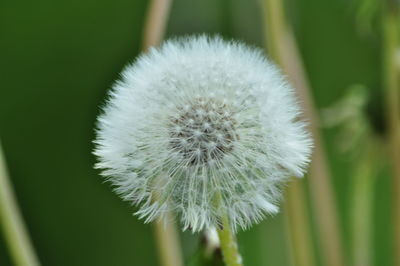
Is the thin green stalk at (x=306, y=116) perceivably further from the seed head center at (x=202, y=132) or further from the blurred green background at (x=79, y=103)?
the blurred green background at (x=79, y=103)

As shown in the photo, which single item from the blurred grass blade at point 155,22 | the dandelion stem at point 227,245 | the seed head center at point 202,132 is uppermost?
the blurred grass blade at point 155,22

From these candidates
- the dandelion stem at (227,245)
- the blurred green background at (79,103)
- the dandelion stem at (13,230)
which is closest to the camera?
the dandelion stem at (227,245)

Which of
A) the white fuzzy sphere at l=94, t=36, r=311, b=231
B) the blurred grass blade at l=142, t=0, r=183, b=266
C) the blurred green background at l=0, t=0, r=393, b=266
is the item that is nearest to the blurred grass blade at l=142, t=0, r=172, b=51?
the blurred grass blade at l=142, t=0, r=183, b=266

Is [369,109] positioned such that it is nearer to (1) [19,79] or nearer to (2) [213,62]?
(2) [213,62]

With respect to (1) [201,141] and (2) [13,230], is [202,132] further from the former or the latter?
(2) [13,230]

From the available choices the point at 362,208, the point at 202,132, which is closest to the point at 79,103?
the point at 362,208

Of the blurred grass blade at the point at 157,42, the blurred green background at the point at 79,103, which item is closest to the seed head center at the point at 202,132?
the blurred grass blade at the point at 157,42
